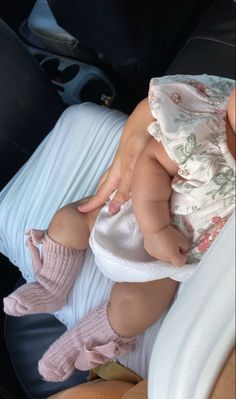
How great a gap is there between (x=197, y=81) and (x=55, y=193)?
0.43m

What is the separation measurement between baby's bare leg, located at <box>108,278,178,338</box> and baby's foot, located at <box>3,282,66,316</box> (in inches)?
5.5

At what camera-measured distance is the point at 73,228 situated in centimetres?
104

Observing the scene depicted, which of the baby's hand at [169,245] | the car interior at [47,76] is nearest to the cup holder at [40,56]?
the car interior at [47,76]

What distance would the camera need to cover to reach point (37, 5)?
1674mm

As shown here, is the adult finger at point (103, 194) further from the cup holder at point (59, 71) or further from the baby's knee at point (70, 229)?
the cup holder at point (59, 71)

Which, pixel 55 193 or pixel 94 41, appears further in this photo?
pixel 94 41

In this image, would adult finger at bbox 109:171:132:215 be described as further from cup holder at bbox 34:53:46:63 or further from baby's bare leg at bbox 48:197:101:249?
cup holder at bbox 34:53:46:63

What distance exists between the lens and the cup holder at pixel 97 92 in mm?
1589

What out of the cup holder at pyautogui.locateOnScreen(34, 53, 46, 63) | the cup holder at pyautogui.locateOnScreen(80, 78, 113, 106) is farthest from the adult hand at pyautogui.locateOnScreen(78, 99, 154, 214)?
the cup holder at pyautogui.locateOnScreen(34, 53, 46, 63)

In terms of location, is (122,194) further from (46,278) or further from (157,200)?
(46,278)

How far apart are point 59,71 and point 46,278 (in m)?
0.78

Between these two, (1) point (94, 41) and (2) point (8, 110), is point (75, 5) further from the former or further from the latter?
(2) point (8, 110)

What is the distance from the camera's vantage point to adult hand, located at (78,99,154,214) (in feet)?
3.08

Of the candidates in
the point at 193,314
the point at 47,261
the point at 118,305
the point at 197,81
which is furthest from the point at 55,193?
the point at 193,314
